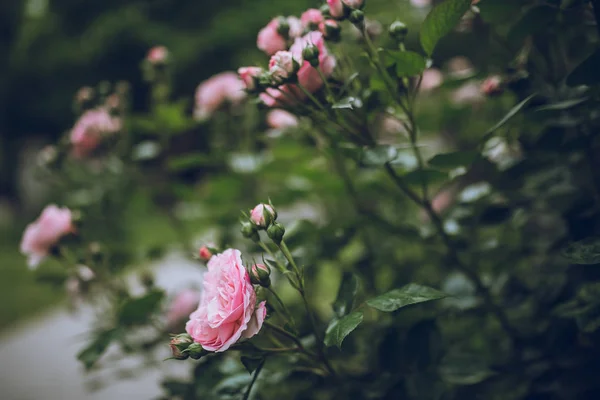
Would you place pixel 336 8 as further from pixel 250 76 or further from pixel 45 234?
pixel 45 234

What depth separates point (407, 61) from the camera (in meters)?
0.56

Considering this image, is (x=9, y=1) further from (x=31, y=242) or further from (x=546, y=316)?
(x=546, y=316)

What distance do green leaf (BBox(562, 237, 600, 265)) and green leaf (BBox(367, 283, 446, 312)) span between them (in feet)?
0.51

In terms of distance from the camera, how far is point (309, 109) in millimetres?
598

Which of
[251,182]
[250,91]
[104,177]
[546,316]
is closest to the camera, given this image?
[250,91]

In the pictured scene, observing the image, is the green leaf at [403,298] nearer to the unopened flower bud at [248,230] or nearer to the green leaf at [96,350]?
the unopened flower bud at [248,230]

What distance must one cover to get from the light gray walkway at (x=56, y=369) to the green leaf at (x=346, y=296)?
25.0 inches

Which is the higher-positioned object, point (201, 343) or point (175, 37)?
point (175, 37)

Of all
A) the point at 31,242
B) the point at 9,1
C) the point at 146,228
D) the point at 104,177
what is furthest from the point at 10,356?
the point at 9,1

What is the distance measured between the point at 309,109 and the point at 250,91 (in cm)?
7

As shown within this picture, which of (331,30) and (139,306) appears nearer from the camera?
(331,30)

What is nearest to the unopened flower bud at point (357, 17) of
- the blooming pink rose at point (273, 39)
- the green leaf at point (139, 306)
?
the blooming pink rose at point (273, 39)

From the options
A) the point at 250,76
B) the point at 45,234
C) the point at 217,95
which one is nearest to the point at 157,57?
the point at 217,95

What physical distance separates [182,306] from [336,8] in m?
0.59
